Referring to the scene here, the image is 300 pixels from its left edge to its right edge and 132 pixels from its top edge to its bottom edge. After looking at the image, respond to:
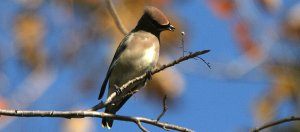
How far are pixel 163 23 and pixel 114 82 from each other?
575 mm

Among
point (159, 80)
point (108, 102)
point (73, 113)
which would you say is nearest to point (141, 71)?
point (159, 80)

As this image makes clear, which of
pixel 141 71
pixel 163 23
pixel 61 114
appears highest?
pixel 163 23

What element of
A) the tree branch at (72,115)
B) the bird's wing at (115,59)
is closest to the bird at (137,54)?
the bird's wing at (115,59)

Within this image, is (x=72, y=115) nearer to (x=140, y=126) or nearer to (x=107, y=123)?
(x=140, y=126)

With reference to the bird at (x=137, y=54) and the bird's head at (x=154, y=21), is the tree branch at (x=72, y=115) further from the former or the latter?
the bird's head at (x=154, y=21)

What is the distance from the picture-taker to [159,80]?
580 centimetres

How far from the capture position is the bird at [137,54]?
538 centimetres

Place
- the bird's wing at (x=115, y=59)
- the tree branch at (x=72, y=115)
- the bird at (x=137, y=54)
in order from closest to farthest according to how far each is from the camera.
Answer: the tree branch at (x=72, y=115) → the bird at (x=137, y=54) → the bird's wing at (x=115, y=59)

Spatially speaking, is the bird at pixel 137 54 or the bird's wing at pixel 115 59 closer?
the bird at pixel 137 54

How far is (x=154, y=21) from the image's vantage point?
555cm

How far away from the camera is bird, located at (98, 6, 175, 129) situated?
5.38 meters

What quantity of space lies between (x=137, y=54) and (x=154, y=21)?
11.9 inches

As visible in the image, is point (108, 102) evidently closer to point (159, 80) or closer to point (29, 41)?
point (159, 80)

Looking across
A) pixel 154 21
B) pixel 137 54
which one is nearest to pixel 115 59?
pixel 137 54
